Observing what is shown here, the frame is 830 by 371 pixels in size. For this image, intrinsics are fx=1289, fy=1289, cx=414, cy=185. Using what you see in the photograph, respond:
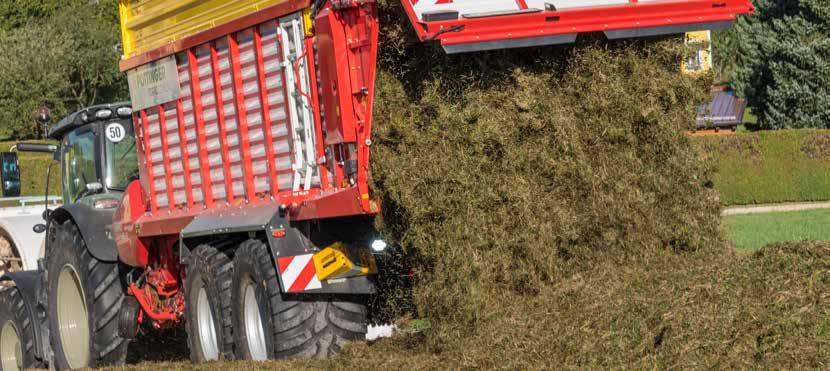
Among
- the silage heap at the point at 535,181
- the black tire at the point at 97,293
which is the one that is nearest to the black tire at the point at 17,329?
the black tire at the point at 97,293

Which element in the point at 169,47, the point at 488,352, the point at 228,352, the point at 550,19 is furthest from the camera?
the point at 169,47

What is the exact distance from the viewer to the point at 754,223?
78.8 feet

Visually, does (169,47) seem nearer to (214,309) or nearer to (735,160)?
(214,309)

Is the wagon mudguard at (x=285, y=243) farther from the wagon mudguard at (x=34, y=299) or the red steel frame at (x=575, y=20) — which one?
the wagon mudguard at (x=34, y=299)

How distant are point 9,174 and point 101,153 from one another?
3.11ft

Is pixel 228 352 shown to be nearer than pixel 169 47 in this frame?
Yes

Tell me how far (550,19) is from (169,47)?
430cm

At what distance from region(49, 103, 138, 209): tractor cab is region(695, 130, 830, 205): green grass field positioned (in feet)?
65.4

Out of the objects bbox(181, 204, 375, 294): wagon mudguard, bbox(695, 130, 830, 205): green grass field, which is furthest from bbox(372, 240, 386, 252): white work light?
bbox(695, 130, 830, 205): green grass field

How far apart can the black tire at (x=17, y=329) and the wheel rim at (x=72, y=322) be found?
0.34m

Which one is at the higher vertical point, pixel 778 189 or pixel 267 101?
pixel 267 101

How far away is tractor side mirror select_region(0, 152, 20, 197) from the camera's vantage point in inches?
455

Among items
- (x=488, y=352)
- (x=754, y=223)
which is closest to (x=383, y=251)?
(x=488, y=352)

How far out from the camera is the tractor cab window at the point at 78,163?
40.3 feet
